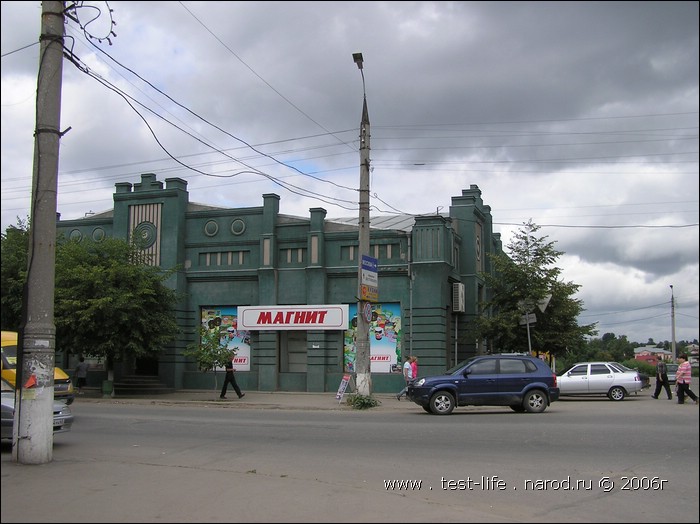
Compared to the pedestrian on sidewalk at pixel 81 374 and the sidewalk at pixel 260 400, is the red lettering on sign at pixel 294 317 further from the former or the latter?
the pedestrian on sidewalk at pixel 81 374

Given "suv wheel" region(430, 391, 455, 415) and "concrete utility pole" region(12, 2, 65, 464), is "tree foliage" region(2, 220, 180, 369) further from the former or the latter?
"concrete utility pole" region(12, 2, 65, 464)

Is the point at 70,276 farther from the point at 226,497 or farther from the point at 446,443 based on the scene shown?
the point at 226,497

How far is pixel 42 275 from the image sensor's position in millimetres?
8977

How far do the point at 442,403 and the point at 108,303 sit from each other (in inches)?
507

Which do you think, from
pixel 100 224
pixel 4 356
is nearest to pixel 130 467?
pixel 4 356

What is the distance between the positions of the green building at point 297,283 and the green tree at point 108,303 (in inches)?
128

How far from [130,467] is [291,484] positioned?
2.31m

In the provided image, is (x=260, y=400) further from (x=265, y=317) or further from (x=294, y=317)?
(x=265, y=317)

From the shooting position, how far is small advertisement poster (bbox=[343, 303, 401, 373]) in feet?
87.5

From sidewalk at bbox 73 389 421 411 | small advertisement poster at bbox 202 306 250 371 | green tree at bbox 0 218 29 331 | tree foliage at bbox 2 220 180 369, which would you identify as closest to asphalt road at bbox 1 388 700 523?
green tree at bbox 0 218 29 331

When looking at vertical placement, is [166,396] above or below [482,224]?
below

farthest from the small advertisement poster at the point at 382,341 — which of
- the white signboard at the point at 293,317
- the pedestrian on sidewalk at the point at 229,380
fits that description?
the pedestrian on sidewalk at the point at 229,380

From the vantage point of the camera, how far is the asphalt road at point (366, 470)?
667cm

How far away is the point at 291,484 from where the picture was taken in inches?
313
